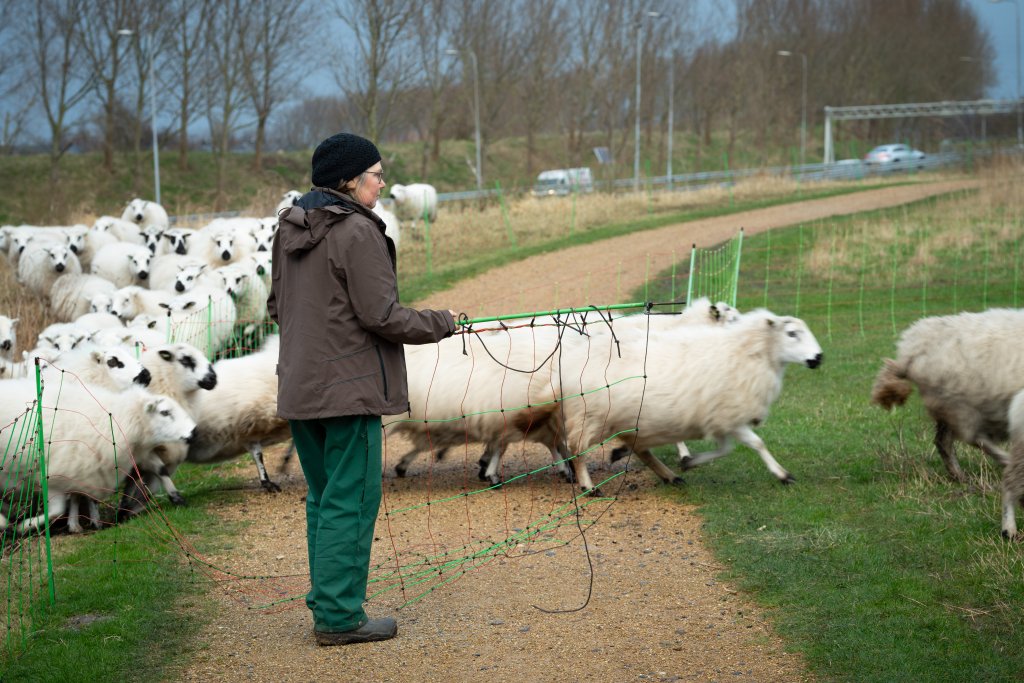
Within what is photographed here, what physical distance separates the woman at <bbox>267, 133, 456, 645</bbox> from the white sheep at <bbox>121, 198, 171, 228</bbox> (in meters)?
19.8

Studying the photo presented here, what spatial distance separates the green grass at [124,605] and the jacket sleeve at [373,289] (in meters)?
2.17

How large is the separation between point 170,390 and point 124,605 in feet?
11.2

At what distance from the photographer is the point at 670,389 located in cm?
863

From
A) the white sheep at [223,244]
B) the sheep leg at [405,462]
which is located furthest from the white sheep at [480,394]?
the white sheep at [223,244]

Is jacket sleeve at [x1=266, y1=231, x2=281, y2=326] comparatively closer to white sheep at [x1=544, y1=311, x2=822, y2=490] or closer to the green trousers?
the green trousers

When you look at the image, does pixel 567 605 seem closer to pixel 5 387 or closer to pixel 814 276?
pixel 5 387

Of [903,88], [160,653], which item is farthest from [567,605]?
[903,88]

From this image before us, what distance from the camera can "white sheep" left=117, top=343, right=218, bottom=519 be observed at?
8820 millimetres

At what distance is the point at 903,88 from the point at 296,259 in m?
70.2

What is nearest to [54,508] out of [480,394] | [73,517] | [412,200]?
[73,517]

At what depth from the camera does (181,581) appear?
6.95m

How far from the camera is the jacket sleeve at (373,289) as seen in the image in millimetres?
5234

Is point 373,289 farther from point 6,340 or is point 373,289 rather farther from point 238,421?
point 6,340

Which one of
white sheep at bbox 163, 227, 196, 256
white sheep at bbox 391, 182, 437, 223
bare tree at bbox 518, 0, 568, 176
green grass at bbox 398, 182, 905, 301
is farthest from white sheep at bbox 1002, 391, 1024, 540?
bare tree at bbox 518, 0, 568, 176
